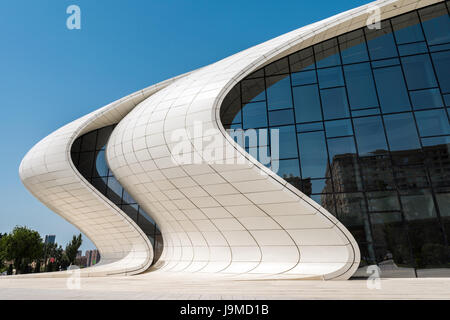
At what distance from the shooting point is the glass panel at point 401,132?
1387 cm

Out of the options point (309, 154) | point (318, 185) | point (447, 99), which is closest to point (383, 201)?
point (318, 185)

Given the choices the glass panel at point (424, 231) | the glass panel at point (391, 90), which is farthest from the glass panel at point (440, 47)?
the glass panel at point (424, 231)

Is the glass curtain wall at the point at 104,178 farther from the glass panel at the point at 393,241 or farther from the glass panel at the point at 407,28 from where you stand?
the glass panel at the point at 407,28

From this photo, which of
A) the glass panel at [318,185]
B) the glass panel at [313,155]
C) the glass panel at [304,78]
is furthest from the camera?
the glass panel at [304,78]

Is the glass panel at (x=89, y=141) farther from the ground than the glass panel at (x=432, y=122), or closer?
farther from the ground

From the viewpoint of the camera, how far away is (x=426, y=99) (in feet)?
46.8

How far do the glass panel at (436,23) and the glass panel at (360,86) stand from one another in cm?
381

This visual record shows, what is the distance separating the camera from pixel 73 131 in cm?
2078

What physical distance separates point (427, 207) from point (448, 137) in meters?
3.73

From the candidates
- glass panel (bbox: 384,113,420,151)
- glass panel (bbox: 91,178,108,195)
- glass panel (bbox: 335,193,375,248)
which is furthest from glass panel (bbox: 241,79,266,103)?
glass panel (bbox: 91,178,108,195)

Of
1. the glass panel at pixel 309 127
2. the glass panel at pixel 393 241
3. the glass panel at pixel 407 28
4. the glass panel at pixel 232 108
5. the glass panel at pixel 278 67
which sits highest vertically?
the glass panel at pixel 407 28

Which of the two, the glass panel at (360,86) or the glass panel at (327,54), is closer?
the glass panel at (360,86)
